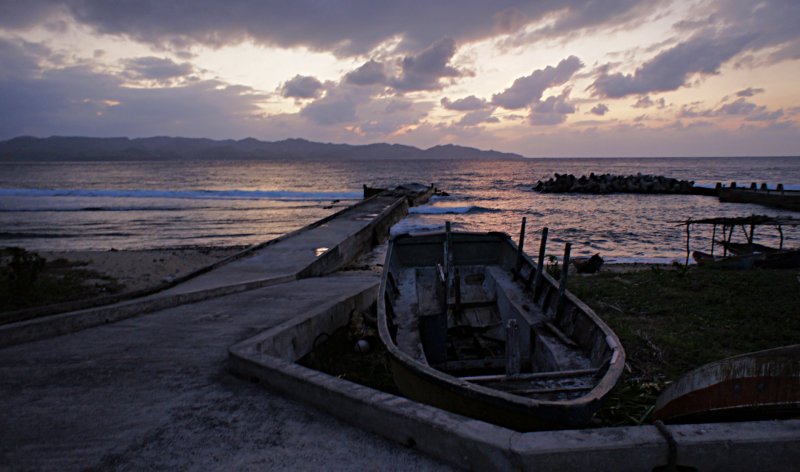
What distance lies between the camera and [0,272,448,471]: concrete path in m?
3.34

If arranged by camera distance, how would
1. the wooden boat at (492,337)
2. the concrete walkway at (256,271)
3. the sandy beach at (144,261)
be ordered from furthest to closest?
1. the sandy beach at (144,261)
2. the concrete walkway at (256,271)
3. the wooden boat at (492,337)

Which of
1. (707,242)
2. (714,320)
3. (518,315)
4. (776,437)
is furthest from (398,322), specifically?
(707,242)

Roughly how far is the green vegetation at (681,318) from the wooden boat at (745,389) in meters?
0.80

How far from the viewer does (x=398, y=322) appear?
22.3ft

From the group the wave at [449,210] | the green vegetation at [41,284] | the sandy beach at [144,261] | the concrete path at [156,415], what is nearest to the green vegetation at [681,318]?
the concrete path at [156,415]

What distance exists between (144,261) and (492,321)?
42.7 ft

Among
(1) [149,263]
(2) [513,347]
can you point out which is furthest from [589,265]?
(1) [149,263]

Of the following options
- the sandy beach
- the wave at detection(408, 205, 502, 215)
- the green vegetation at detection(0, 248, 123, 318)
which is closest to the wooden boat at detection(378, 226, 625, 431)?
the green vegetation at detection(0, 248, 123, 318)

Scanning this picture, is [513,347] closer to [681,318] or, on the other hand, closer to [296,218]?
[681,318]

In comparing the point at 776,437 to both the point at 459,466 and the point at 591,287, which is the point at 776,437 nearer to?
the point at 459,466

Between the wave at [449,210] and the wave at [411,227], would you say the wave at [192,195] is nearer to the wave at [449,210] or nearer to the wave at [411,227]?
the wave at [449,210]

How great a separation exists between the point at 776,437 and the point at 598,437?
106 cm

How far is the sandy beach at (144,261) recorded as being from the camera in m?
13.9

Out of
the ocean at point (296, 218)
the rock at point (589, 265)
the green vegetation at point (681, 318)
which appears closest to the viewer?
the green vegetation at point (681, 318)
